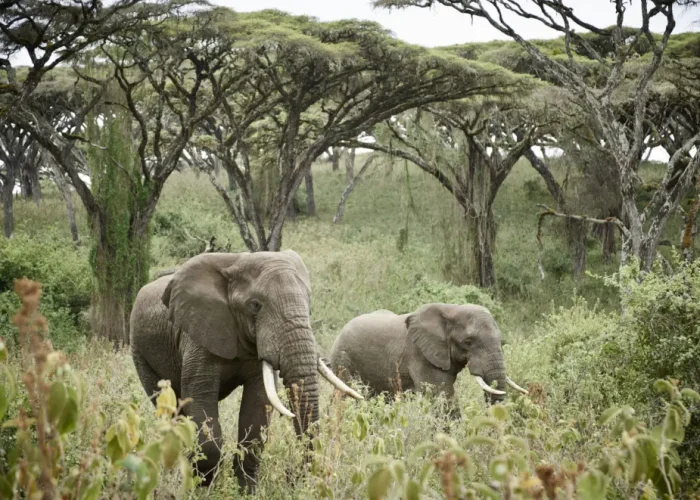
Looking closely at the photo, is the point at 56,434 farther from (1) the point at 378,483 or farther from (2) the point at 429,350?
(2) the point at 429,350

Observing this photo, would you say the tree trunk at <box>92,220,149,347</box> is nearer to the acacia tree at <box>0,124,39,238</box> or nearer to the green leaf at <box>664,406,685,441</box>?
the green leaf at <box>664,406,685,441</box>

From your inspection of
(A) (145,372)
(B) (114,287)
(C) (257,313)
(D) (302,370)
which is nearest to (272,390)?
(D) (302,370)

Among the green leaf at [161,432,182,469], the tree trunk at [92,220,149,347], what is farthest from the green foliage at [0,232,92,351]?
the green leaf at [161,432,182,469]

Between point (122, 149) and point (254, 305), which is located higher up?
point (122, 149)

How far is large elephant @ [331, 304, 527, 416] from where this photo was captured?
8.08 m

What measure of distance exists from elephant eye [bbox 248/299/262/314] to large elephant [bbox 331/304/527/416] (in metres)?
2.23

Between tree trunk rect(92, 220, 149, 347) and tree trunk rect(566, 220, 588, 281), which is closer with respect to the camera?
tree trunk rect(92, 220, 149, 347)

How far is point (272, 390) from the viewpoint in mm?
5156

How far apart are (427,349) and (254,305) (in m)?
3.25

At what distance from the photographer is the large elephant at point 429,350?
8.08 metres

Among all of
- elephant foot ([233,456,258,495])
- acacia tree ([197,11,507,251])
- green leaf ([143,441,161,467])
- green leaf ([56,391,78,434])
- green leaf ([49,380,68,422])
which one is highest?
acacia tree ([197,11,507,251])

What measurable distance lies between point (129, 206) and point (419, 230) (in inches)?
647

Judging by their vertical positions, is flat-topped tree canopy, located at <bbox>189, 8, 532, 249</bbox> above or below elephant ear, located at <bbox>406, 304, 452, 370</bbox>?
above

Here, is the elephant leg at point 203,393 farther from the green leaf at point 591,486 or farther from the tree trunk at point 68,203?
the tree trunk at point 68,203
